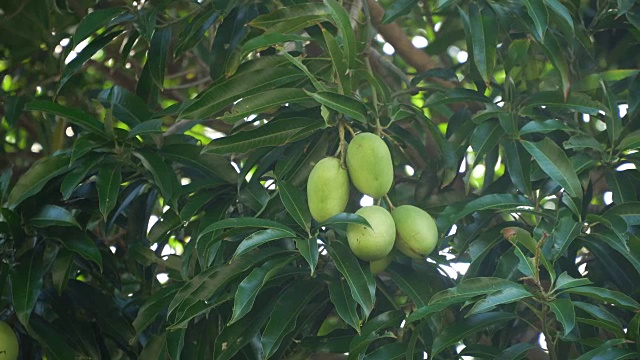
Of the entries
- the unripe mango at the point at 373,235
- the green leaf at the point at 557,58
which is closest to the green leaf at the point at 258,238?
the unripe mango at the point at 373,235

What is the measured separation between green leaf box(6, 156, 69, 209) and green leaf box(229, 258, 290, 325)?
0.53 meters

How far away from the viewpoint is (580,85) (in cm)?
205

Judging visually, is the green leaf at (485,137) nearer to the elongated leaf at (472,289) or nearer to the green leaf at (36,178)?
the elongated leaf at (472,289)

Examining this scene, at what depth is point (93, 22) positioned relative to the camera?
2.10 meters

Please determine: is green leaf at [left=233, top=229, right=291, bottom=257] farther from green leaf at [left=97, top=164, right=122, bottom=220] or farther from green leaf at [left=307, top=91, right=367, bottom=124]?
green leaf at [left=97, top=164, right=122, bottom=220]

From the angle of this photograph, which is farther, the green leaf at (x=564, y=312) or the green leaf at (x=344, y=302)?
the green leaf at (x=344, y=302)

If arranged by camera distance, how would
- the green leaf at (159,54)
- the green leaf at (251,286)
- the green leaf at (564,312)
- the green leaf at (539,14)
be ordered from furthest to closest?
1. the green leaf at (159,54)
2. the green leaf at (539,14)
3. the green leaf at (251,286)
4. the green leaf at (564,312)

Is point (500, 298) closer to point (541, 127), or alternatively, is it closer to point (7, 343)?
point (541, 127)

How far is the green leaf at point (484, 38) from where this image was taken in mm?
1928

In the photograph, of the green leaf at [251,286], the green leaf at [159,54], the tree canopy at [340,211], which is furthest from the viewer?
the green leaf at [159,54]

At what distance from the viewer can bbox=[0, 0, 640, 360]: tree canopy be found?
1.70 metres

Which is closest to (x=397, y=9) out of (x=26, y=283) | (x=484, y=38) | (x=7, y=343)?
(x=484, y=38)

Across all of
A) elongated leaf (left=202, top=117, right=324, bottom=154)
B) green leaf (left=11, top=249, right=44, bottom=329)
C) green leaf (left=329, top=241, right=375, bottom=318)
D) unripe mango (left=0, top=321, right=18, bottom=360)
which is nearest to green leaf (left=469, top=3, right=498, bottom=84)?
elongated leaf (left=202, top=117, right=324, bottom=154)

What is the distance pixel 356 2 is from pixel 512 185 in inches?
19.5
